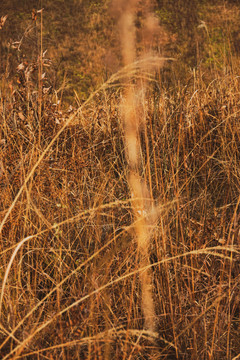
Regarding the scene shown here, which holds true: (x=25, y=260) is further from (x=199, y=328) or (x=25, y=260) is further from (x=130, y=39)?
(x=130, y=39)

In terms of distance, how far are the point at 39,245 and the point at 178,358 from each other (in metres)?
0.59

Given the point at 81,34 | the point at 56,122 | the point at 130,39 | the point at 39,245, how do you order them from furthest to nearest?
the point at 81,34 → the point at 56,122 → the point at 39,245 → the point at 130,39

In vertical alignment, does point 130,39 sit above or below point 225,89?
below

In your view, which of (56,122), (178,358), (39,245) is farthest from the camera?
(56,122)

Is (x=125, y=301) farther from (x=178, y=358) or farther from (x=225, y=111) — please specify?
(x=225, y=111)

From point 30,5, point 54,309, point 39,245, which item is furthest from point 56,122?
point 30,5

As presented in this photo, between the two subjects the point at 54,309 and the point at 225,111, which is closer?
the point at 54,309

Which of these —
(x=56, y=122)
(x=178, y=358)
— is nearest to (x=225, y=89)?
(x=56, y=122)

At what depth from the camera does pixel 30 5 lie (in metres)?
10.5

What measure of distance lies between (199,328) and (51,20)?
431 inches

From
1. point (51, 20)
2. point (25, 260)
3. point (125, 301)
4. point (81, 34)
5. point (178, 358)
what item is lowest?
point (178, 358)

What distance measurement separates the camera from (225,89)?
8.42 feet

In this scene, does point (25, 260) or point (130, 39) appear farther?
point (25, 260)

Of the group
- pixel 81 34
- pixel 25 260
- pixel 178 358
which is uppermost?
pixel 81 34
